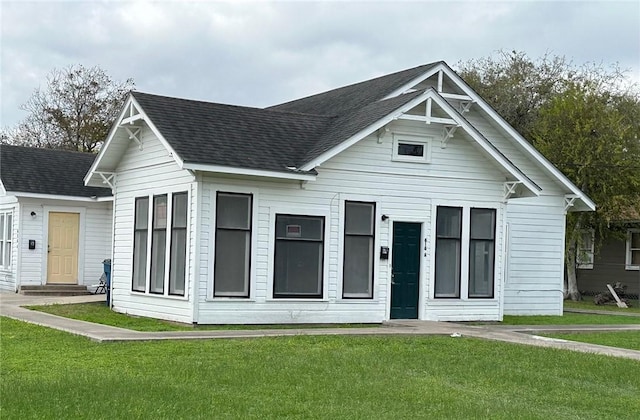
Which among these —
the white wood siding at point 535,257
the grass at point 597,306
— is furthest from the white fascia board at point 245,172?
the grass at point 597,306

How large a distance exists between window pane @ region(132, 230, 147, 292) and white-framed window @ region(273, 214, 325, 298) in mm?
3110

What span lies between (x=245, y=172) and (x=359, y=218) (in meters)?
2.99

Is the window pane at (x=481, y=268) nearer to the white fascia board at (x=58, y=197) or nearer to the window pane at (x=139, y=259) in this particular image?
the window pane at (x=139, y=259)

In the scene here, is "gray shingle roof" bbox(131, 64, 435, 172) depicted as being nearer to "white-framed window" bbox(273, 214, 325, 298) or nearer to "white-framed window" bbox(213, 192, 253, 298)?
"white-framed window" bbox(213, 192, 253, 298)

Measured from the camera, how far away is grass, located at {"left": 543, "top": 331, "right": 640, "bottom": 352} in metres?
17.0

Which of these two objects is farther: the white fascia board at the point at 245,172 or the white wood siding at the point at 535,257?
the white wood siding at the point at 535,257

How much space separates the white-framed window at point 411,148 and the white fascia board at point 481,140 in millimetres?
818

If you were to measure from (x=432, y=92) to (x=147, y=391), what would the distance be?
10917mm

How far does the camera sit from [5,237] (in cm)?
2778

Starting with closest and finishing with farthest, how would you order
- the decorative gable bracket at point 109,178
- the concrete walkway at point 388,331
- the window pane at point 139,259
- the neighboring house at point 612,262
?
the concrete walkway at point 388,331 → the window pane at point 139,259 → the decorative gable bracket at point 109,178 → the neighboring house at point 612,262

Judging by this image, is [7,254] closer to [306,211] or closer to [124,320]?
[124,320]

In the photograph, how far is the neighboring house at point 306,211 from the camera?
18.0 m

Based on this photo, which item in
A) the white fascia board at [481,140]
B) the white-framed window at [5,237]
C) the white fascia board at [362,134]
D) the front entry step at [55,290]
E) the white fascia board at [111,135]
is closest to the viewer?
the white fascia board at [362,134]

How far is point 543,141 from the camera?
104ft
